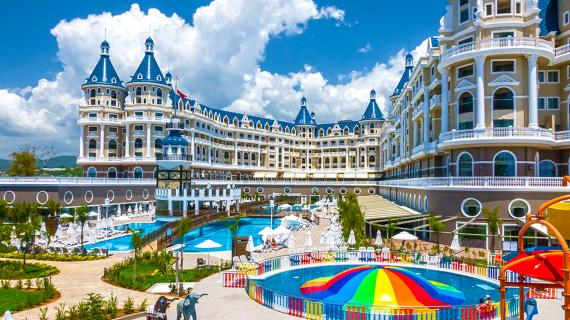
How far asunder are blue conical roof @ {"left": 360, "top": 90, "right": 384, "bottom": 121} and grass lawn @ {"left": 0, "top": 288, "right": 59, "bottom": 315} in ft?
321

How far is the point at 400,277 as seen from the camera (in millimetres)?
19250

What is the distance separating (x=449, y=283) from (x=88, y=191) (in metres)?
47.0

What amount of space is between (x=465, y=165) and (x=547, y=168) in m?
7.62

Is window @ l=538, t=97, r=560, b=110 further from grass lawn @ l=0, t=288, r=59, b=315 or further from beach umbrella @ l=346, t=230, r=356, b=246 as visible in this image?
grass lawn @ l=0, t=288, r=59, b=315

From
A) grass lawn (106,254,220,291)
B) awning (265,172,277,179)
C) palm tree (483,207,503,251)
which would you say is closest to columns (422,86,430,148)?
palm tree (483,207,503,251)

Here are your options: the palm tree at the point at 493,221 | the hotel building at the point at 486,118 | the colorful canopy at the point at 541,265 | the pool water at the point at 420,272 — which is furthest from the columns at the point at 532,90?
the colorful canopy at the point at 541,265

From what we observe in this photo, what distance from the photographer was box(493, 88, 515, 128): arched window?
36812 millimetres

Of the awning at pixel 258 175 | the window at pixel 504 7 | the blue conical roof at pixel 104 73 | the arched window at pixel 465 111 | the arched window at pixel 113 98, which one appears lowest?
the awning at pixel 258 175

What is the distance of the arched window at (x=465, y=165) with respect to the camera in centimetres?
3762

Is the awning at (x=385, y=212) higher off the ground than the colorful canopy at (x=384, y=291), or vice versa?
the awning at (x=385, y=212)

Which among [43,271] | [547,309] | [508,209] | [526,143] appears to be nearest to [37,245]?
[43,271]

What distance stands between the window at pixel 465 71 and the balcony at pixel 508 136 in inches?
238

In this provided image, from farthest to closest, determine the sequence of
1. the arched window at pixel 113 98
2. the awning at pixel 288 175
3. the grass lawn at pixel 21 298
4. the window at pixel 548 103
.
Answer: the awning at pixel 288 175, the arched window at pixel 113 98, the window at pixel 548 103, the grass lawn at pixel 21 298

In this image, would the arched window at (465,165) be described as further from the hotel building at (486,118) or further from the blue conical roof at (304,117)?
the blue conical roof at (304,117)
